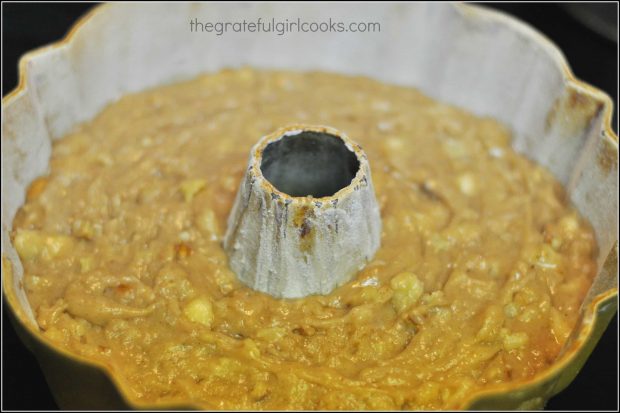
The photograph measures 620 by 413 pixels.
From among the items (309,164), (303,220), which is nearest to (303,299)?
(303,220)

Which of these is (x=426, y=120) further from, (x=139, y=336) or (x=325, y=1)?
(x=139, y=336)

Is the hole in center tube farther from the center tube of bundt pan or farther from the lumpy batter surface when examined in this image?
the lumpy batter surface

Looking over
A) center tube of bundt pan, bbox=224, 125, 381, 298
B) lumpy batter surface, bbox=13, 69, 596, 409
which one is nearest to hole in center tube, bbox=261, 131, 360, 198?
center tube of bundt pan, bbox=224, 125, 381, 298

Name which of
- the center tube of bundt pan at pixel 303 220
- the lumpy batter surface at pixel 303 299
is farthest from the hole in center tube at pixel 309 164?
the lumpy batter surface at pixel 303 299

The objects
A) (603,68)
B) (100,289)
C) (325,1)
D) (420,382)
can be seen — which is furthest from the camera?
(603,68)

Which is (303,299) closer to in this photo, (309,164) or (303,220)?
(303,220)

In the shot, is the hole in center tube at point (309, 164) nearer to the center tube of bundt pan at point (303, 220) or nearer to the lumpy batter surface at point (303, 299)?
the center tube of bundt pan at point (303, 220)

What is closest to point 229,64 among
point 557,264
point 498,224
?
point 498,224
